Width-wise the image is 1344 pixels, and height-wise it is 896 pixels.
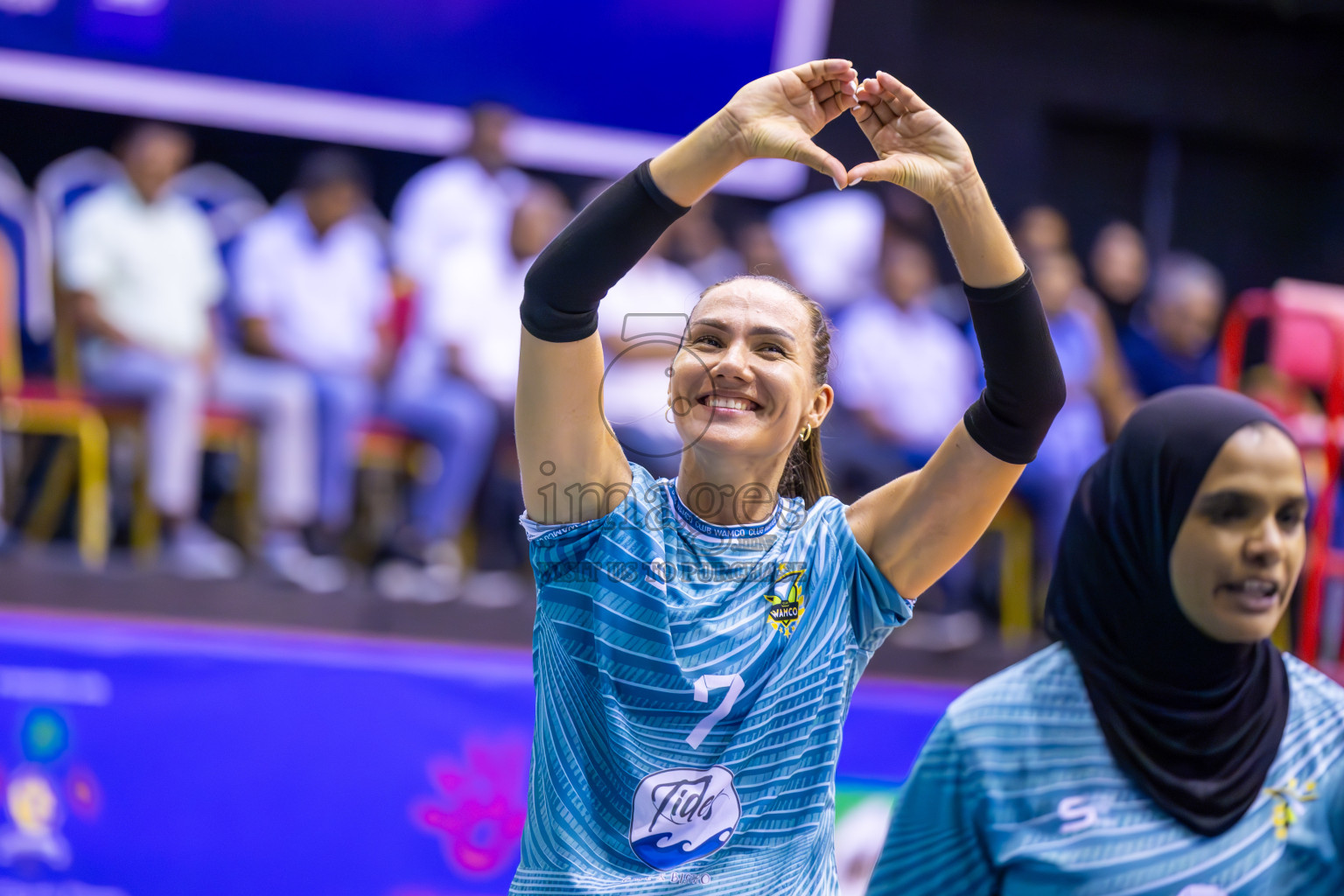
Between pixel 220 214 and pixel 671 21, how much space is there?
6.73 ft

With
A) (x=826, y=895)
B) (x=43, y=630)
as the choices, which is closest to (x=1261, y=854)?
(x=826, y=895)

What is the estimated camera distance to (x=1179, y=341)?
4895 mm

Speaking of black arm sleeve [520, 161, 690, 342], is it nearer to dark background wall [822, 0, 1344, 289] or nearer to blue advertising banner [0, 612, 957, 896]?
blue advertising banner [0, 612, 957, 896]

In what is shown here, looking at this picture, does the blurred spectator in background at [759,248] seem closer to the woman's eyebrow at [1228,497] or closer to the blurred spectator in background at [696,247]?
the blurred spectator in background at [696,247]

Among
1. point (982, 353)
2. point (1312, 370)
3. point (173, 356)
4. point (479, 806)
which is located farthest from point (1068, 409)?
point (982, 353)

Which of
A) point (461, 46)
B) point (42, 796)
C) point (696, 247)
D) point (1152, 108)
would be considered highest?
point (1152, 108)

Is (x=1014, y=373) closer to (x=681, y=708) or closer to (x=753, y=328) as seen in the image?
(x=753, y=328)

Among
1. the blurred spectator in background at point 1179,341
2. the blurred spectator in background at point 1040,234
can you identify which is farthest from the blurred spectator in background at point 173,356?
the blurred spectator in background at point 1179,341

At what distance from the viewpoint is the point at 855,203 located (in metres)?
5.41

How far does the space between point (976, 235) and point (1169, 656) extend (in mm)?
632

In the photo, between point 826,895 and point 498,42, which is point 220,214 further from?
point 826,895

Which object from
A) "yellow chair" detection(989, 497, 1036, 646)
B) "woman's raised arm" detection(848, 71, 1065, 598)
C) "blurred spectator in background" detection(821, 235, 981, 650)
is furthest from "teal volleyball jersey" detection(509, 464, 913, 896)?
"yellow chair" detection(989, 497, 1036, 646)

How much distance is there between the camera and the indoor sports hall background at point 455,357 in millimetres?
2955

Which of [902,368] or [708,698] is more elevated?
[902,368]
